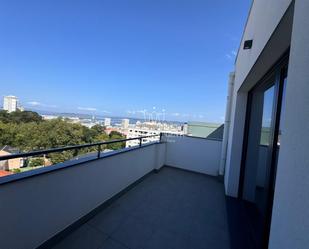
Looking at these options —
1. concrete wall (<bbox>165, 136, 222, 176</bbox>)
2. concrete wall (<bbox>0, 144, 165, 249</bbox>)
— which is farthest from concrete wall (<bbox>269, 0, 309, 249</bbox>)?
concrete wall (<bbox>165, 136, 222, 176</bbox>)

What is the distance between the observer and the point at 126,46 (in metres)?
→ 9.95

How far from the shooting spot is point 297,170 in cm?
60

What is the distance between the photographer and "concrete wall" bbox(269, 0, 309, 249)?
0.54m

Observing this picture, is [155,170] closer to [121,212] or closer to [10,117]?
[121,212]

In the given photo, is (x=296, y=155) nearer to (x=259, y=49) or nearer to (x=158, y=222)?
(x=259, y=49)

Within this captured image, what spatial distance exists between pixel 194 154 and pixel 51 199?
3.59 metres

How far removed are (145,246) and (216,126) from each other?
4232 millimetres

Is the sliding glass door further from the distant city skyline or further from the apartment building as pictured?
the distant city skyline

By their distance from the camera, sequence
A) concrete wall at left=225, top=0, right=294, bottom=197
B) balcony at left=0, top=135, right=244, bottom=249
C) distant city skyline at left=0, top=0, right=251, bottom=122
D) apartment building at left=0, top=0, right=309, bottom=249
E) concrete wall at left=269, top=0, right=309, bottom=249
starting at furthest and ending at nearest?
distant city skyline at left=0, top=0, right=251, bottom=122
balcony at left=0, top=135, right=244, bottom=249
concrete wall at left=225, top=0, right=294, bottom=197
apartment building at left=0, top=0, right=309, bottom=249
concrete wall at left=269, top=0, right=309, bottom=249

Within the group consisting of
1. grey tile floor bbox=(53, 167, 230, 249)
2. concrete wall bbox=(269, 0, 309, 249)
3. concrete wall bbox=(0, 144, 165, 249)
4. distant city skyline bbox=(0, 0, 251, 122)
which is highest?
distant city skyline bbox=(0, 0, 251, 122)

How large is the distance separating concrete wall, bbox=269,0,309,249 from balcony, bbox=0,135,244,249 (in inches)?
59.5

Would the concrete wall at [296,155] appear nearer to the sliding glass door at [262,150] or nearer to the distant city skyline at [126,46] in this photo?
the sliding glass door at [262,150]

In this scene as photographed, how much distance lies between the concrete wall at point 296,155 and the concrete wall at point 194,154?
3.63m

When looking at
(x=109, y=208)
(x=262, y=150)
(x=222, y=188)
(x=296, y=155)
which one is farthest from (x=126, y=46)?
(x=296, y=155)
